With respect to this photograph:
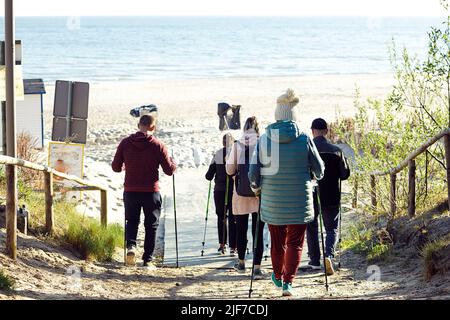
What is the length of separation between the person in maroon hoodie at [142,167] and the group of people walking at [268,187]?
0.03 ft

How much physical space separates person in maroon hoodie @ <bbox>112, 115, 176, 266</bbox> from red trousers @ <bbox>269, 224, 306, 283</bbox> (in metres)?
1.91

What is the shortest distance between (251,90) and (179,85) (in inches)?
201

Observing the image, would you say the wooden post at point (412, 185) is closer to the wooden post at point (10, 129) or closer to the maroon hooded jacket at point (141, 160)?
the maroon hooded jacket at point (141, 160)

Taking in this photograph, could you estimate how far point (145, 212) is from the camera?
9156 millimetres

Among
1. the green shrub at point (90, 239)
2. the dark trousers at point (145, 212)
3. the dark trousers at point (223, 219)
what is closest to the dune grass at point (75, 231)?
the green shrub at point (90, 239)

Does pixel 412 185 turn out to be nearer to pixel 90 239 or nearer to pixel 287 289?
pixel 287 289

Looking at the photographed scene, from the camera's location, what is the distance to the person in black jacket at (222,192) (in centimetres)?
972

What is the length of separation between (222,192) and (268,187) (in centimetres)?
306

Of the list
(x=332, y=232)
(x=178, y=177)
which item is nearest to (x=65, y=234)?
(x=332, y=232)

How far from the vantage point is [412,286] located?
7398mm

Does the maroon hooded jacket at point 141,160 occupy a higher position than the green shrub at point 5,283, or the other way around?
the maroon hooded jacket at point 141,160

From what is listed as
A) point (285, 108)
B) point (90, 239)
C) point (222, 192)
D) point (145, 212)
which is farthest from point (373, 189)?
point (285, 108)

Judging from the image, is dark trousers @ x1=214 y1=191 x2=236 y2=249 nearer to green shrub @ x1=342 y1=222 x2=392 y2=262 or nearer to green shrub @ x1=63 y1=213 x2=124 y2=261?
green shrub @ x1=63 y1=213 x2=124 y2=261
